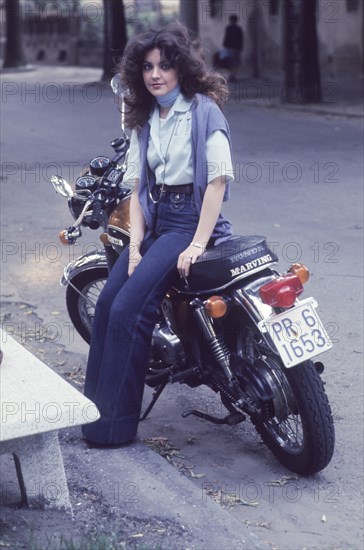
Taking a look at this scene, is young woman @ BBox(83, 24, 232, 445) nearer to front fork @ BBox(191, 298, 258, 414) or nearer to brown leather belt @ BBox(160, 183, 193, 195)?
brown leather belt @ BBox(160, 183, 193, 195)

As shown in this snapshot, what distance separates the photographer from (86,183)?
17.2 ft

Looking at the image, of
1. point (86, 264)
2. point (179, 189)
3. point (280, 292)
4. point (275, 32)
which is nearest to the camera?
point (280, 292)

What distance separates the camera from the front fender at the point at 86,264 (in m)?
5.66

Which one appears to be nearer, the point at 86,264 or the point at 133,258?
the point at 133,258

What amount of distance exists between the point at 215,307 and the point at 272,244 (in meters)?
4.23

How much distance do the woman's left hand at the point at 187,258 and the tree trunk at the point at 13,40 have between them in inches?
1280

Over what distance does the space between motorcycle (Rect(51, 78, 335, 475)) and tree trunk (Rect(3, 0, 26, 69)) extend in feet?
105

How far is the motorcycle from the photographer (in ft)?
14.5

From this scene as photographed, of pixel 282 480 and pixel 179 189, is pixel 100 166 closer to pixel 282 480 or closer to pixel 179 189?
pixel 179 189

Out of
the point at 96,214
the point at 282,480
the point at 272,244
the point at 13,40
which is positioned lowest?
the point at 13,40

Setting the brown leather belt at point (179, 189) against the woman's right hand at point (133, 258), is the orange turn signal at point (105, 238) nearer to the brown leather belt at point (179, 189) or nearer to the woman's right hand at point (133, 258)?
the woman's right hand at point (133, 258)

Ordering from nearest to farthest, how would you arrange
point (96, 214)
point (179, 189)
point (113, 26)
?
point (179, 189) < point (96, 214) < point (113, 26)

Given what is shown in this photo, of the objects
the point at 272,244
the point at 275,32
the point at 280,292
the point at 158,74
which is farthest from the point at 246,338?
the point at 275,32

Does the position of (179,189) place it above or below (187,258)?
above
